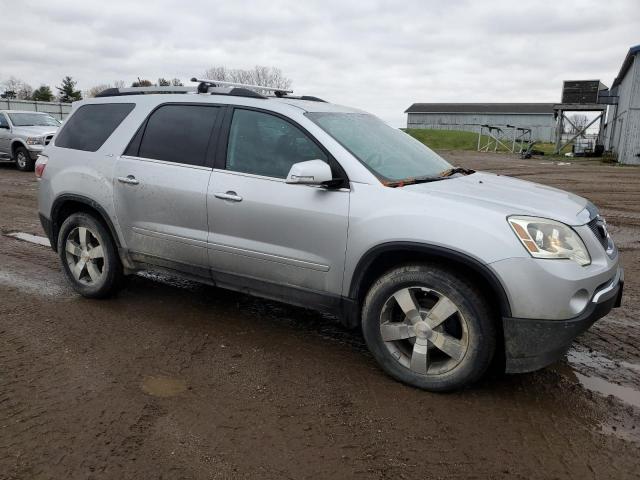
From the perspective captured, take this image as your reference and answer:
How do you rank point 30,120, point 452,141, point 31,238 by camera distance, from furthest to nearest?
1. point 452,141
2. point 30,120
3. point 31,238

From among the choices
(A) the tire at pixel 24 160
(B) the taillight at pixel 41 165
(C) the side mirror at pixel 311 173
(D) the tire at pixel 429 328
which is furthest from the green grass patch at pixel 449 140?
(D) the tire at pixel 429 328

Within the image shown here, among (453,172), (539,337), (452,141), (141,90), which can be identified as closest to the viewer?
(539,337)

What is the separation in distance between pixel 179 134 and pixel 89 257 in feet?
4.90

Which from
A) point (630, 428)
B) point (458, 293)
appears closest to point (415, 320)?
point (458, 293)

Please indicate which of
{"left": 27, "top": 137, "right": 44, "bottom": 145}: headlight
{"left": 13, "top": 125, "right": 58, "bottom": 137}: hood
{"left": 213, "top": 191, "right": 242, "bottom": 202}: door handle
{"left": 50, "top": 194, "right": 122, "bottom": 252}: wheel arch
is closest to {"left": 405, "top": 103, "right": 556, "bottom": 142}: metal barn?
{"left": 13, "top": 125, "right": 58, "bottom": 137}: hood

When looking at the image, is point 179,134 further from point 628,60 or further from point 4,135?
point 628,60

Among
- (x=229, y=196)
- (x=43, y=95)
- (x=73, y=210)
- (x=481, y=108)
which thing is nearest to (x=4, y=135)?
(x=73, y=210)

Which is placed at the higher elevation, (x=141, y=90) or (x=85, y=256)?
(x=141, y=90)

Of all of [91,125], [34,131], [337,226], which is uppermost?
[91,125]

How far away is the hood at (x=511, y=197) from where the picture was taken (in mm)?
3133

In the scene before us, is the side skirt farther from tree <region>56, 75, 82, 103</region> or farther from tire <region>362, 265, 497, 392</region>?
tree <region>56, 75, 82, 103</region>

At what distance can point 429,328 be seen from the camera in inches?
127

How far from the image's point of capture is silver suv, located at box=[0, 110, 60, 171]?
1602cm

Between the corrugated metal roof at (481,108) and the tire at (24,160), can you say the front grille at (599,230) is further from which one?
the corrugated metal roof at (481,108)
